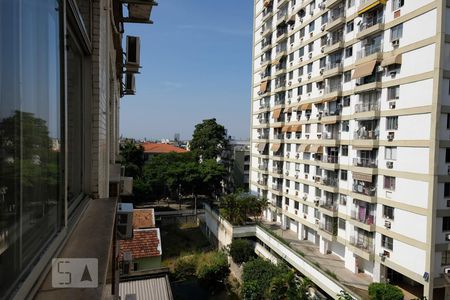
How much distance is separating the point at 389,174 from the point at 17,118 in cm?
1484

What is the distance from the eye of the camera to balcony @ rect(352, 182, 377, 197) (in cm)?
1491

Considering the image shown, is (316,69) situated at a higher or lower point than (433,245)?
higher

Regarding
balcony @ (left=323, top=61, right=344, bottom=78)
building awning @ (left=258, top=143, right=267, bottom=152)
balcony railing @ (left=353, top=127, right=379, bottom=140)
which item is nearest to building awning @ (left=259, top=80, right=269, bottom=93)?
building awning @ (left=258, top=143, right=267, bottom=152)

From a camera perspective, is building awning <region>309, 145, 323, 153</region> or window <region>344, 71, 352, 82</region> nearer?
window <region>344, 71, 352, 82</region>

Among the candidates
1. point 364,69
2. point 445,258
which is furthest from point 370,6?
point 445,258

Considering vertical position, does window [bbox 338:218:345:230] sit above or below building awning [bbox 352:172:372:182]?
below

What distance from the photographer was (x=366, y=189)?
1531cm

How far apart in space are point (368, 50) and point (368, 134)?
398cm

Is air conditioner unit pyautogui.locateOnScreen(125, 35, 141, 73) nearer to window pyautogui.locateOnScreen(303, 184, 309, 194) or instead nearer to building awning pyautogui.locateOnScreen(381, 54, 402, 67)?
building awning pyautogui.locateOnScreen(381, 54, 402, 67)

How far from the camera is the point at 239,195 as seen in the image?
23406 millimetres

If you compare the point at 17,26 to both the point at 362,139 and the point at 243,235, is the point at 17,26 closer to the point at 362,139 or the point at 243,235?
the point at 362,139

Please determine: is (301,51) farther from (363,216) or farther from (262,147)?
(363,216)

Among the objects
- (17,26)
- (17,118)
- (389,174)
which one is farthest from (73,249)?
(389,174)

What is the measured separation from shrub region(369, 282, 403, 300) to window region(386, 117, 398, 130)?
6376 mm
